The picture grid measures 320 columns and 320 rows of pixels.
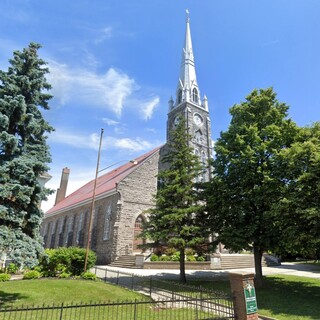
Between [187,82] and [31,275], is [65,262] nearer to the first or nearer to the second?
[31,275]

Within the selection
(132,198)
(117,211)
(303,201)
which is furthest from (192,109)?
(303,201)

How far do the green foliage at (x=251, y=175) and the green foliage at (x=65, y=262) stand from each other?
8.81m

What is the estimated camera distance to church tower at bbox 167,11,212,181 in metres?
43.3

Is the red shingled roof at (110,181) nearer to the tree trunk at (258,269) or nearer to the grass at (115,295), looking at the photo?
the grass at (115,295)

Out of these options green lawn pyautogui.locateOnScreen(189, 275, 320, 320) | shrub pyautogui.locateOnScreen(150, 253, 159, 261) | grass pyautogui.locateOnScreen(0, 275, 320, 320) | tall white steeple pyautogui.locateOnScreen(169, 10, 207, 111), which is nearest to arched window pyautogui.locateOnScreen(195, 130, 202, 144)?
tall white steeple pyautogui.locateOnScreen(169, 10, 207, 111)

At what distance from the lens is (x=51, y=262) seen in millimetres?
16672

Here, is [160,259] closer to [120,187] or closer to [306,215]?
[120,187]

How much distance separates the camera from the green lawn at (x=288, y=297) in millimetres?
9438

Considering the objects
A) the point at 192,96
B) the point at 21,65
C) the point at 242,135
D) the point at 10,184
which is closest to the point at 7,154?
the point at 10,184

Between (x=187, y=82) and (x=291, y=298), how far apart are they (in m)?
42.6

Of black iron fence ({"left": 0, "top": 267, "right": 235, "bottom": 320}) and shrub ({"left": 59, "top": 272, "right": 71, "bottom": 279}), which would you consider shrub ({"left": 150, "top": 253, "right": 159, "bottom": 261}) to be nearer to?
black iron fence ({"left": 0, "top": 267, "right": 235, "bottom": 320})

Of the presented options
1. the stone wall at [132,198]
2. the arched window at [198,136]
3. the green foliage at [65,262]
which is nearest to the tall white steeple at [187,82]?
the arched window at [198,136]

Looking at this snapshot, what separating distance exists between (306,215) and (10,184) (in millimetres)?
11468

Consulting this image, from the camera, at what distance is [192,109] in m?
45.7
